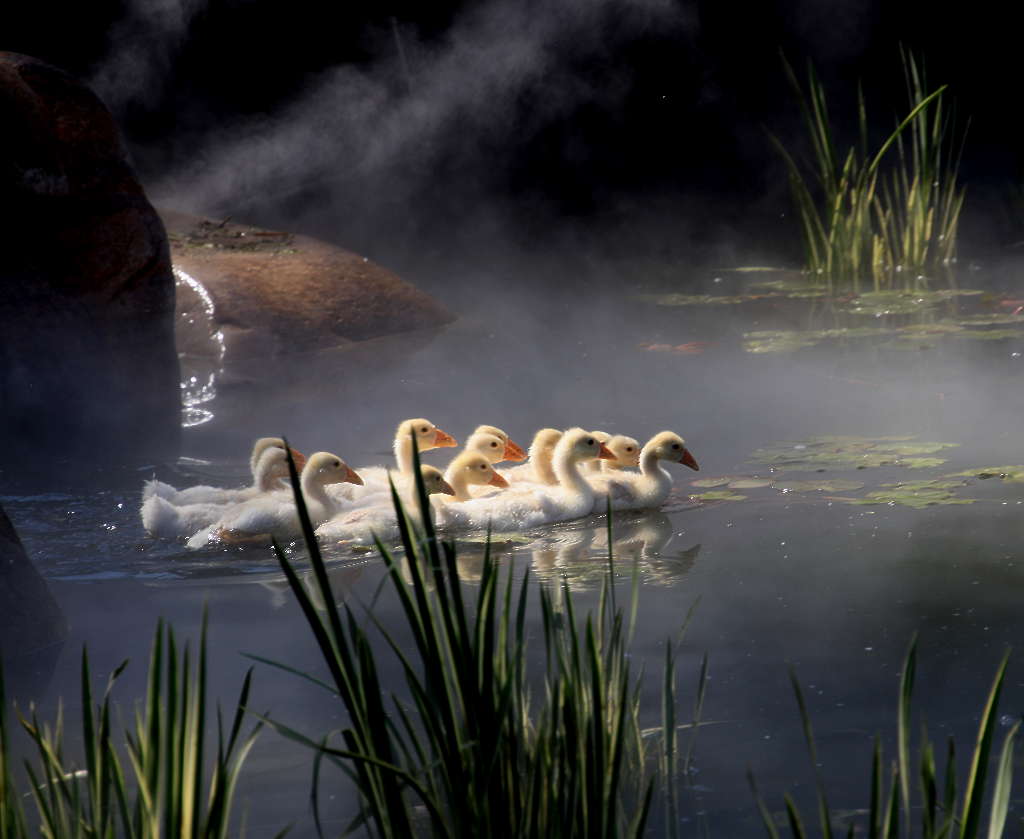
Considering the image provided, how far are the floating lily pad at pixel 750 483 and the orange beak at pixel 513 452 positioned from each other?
0.81 m

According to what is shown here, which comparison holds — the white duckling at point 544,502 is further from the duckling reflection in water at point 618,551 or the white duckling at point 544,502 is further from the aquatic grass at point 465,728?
A: the aquatic grass at point 465,728

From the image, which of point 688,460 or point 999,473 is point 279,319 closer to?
point 688,460

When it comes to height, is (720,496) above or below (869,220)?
below

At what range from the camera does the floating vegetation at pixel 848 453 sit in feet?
17.1

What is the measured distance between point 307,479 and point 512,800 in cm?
294

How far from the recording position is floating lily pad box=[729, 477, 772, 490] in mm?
5094

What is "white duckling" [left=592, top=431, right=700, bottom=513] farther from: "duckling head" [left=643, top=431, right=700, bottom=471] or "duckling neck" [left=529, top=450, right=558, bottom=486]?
"duckling neck" [left=529, top=450, right=558, bottom=486]

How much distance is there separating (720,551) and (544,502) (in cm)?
75

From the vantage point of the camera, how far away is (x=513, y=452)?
5512 millimetres

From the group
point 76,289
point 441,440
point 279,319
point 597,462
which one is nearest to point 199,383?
point 279,319

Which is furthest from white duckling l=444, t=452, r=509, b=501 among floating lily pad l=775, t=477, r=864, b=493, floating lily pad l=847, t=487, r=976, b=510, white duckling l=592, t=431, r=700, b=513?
floating lily pad l=847, t=487, r=976, b=510

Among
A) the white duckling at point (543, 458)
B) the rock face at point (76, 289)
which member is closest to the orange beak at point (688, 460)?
the white duckling at point (543, 458)

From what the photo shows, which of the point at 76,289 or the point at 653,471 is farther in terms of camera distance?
the point at 76,289

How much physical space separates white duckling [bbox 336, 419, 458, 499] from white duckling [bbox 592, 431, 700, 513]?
2.17 feet
